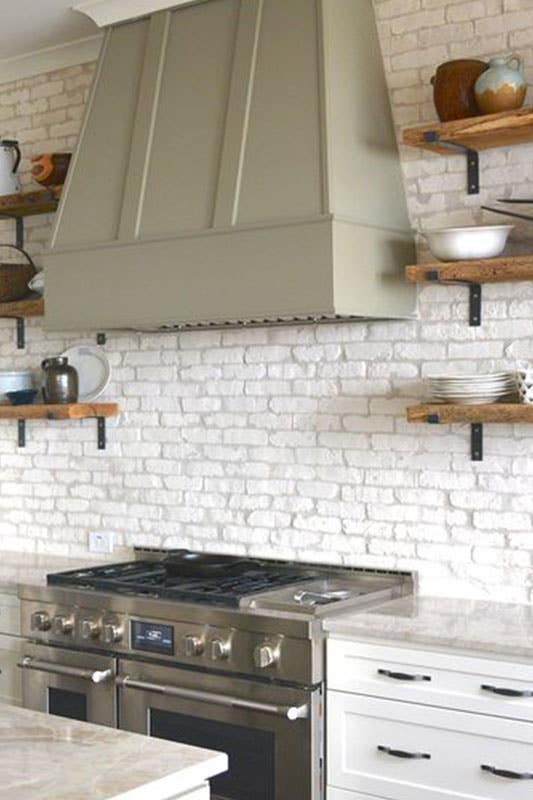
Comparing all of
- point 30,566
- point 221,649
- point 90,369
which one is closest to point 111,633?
point 221,649

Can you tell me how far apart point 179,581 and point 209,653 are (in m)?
0.56

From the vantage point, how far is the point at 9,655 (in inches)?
188

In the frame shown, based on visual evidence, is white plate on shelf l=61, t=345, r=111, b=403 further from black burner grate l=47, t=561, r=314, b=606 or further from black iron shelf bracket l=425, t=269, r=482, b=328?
black iron shelf bracket l=425, t=269, r=482, b=328

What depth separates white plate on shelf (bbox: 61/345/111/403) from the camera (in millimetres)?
5336

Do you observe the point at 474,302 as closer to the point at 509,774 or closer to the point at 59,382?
the point at 509,774

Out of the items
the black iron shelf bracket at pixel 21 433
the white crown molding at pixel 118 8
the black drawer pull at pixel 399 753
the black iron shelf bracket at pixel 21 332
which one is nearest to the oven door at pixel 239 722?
the black drawer pull at pixel 399 753

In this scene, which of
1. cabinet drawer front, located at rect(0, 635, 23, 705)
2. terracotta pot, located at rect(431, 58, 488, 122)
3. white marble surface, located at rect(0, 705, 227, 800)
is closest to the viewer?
white marble surface, located at rect(0, 705, 227, 800)

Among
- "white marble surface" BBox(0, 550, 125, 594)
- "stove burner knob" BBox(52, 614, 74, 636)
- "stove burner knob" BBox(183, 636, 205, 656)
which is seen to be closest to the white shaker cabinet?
"stove burner knob" BBox(183, 636, 205, 656)

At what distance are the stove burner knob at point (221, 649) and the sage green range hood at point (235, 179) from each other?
3.63 feet

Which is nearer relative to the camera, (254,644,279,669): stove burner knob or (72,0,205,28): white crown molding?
(254,644,279,669): stove burner knob

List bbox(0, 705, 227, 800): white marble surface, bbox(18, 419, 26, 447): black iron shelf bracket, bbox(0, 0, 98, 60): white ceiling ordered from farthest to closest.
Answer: bbox(18, 419, 26, 447): black iron shelf bracket → bbox(0, 0, 98, 60): white ceiling → bbox(0, 705, 227, 800): white marble surface

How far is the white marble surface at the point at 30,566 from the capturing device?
4.81 metres

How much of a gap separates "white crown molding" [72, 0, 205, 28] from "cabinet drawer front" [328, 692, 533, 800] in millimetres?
2646

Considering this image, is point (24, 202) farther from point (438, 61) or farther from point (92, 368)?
point (438, 61)
